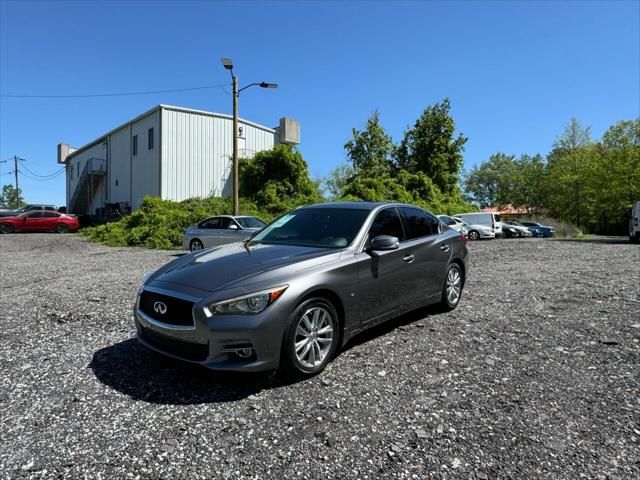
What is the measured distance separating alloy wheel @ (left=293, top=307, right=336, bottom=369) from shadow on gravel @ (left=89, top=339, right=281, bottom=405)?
328 millimetres

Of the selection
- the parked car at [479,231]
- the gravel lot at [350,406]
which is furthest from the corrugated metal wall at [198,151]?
the gravel lot at [350,406]

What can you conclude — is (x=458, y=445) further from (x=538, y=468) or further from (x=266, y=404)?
(x=266, y=404)

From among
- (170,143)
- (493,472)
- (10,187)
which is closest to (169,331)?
(493,472)

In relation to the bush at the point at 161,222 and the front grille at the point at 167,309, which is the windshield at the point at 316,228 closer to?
the front grille at the point at 167,309

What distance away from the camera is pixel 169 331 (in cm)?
339

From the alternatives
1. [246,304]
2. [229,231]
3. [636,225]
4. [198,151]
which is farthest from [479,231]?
[246,304]

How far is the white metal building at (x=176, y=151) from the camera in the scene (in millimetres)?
28109

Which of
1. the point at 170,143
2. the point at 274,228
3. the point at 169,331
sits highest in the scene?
the point at 170,143

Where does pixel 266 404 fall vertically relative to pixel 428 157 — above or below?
below

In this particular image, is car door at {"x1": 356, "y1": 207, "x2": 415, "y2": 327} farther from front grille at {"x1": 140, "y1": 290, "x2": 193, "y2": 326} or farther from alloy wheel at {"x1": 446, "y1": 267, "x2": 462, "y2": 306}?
front grille at {"x1": 140, "y1": 290, "x2": 193, "y2": 326}

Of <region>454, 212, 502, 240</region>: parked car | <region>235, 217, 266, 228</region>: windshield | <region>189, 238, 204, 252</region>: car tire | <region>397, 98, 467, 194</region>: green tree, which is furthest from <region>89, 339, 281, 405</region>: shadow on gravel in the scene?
<region>397, 98, 467, 194</region>: green tree

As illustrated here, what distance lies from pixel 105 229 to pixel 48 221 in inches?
309

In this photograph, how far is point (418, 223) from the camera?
5492 millimetres

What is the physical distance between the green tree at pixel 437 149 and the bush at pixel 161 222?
18645mm
